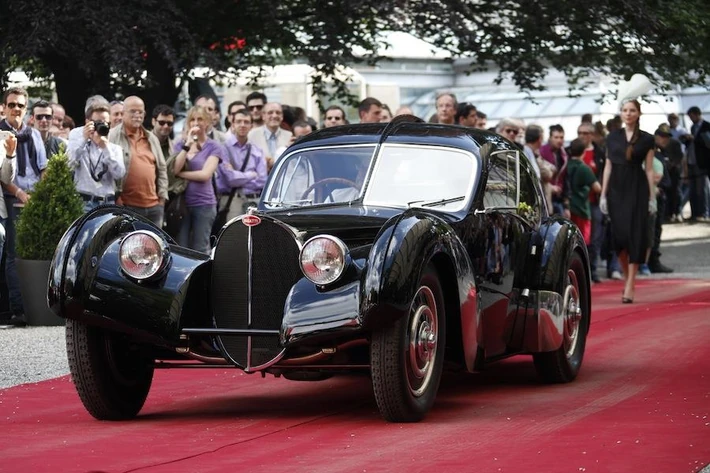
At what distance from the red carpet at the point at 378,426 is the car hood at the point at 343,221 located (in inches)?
40.0

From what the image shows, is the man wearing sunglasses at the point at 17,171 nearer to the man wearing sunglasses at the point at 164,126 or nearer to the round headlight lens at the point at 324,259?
the man wearing sunglasses at the point at 164,126

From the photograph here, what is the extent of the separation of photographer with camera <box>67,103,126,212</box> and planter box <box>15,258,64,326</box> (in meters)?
0.77

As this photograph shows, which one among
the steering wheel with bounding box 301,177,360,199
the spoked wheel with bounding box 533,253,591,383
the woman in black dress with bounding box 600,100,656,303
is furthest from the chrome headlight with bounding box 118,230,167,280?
the woman in black dress with bounding box 600,100,656,303

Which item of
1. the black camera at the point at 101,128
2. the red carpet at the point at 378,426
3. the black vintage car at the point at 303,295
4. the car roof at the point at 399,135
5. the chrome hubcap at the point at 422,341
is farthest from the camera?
the black camera at the point at 101,128

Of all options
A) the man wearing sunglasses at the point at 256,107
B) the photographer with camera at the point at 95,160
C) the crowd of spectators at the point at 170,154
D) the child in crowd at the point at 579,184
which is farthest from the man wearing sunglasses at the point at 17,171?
the child in crowd at the point at 579,184

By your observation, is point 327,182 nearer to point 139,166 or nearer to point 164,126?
point 139,166

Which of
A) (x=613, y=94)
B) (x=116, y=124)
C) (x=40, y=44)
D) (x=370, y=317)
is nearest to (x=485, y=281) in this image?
(x=370, y=317)

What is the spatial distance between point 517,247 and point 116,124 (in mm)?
6565

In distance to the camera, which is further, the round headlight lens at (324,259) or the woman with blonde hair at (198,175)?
the woman with blonde hair at (198,175)

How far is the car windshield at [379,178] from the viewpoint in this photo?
9680mm

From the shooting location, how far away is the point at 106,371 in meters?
8.54

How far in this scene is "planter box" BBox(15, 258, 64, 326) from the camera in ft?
46.7

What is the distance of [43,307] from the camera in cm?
1428

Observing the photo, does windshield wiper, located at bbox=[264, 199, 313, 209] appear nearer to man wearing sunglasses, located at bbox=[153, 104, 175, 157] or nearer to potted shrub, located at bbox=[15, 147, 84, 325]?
potted shrub, located at bbox=[15, 147, 84, 325]
